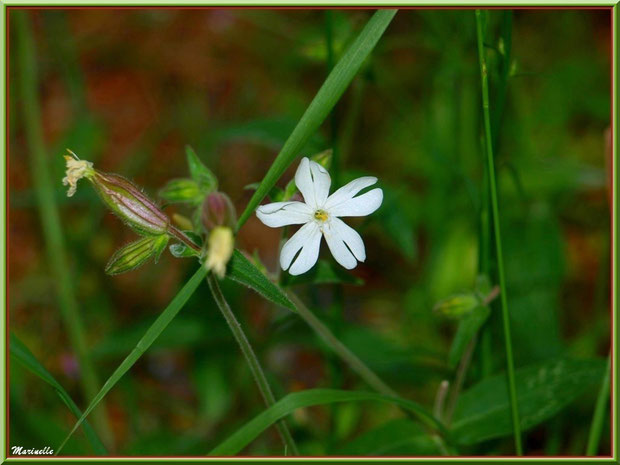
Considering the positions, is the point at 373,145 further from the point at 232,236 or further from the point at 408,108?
the point at 232,236

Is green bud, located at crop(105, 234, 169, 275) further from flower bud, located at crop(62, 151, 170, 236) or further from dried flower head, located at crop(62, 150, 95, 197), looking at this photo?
dried flower head, located at crop(62, 150, 95, 197)

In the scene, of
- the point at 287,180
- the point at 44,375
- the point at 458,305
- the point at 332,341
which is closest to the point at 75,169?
the point at 44,375

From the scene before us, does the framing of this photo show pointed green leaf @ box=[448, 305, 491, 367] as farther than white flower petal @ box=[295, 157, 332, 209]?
Yes

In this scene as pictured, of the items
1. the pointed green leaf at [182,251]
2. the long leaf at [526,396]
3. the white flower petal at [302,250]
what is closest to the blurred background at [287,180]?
the long leaf at [526,396]

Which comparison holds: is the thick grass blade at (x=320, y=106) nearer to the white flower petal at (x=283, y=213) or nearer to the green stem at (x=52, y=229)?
the white flower petal at (x=283, y=213)

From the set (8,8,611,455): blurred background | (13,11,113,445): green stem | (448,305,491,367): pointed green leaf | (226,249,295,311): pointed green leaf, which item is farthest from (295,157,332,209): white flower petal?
(13,11,113,445): green stem

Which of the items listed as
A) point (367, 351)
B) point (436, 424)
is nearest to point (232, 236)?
point (436, 424)

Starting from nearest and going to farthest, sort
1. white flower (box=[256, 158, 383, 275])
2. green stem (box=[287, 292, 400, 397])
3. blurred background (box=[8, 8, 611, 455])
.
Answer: white flower (box=[256, 158, 383, 275]), green stem (box=[287, 292, 400, 397]), blurred background (box=[8, 8, 611, 455])
